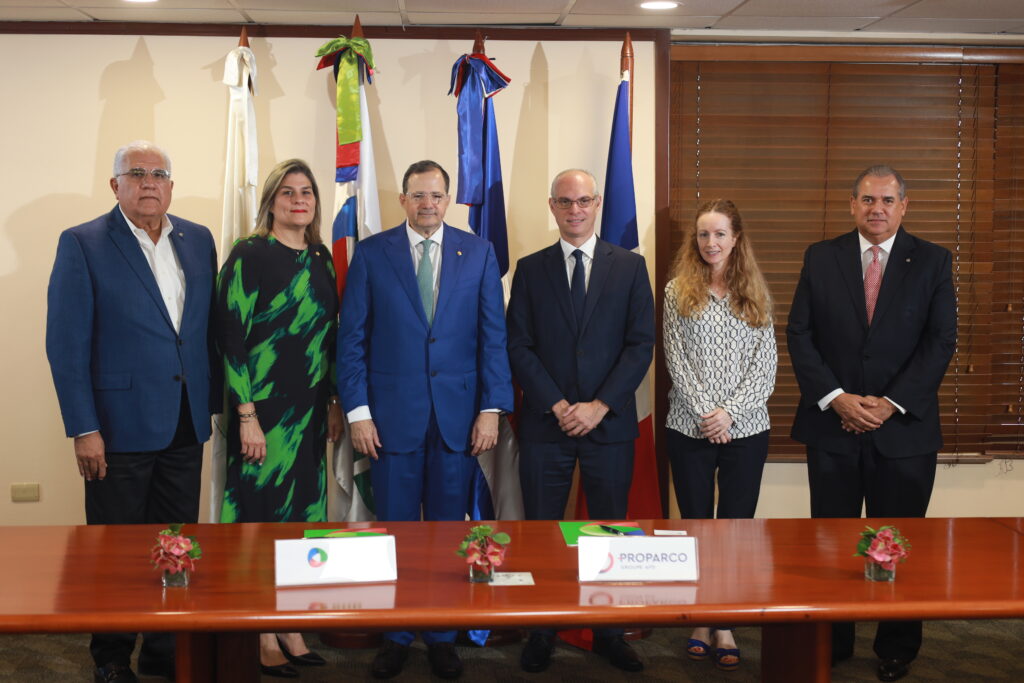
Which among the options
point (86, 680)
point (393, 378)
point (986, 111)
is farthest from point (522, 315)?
point (986, 111)

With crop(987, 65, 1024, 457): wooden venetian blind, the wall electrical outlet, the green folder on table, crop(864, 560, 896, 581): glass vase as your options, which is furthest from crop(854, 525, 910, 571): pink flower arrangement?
the wall electrical outlet

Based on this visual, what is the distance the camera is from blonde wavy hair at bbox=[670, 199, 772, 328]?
11.1ft

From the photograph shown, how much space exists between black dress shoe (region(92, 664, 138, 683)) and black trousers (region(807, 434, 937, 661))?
7.96 ft

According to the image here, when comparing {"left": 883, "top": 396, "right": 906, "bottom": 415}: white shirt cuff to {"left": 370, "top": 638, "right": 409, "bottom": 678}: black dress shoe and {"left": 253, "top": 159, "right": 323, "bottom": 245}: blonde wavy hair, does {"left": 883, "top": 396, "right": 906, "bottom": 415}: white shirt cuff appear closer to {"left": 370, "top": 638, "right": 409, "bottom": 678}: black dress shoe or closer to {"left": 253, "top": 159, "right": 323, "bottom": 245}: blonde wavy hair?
{"left": 370, "top": 638, "right": 409, "bottom": 678}: black dress shoe

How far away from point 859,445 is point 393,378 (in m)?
1.68

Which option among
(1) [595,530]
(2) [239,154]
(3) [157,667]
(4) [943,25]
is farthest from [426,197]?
(4) [943,25]

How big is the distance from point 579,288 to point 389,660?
1.48 m

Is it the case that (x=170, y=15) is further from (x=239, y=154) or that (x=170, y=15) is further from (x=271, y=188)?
(x=271, y=188)

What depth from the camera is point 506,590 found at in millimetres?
1968

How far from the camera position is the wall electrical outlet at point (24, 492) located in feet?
14.2

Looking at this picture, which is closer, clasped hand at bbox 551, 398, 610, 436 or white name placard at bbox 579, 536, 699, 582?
white name placard at bbox 579, 536, 699, 582

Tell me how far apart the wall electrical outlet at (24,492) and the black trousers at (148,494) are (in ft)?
4.33

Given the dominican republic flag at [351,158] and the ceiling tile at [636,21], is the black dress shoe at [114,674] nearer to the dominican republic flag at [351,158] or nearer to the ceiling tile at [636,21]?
the dominican republic flag at [351,158]

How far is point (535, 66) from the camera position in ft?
14.3
